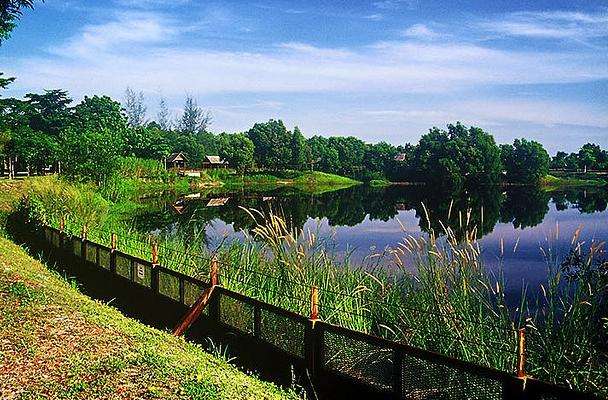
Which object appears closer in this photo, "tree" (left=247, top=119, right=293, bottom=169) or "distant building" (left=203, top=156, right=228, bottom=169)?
"tree" (left=247, top=119, right=293, bottom=169)

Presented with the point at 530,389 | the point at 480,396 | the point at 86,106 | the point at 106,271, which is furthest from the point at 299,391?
the point at 86,106

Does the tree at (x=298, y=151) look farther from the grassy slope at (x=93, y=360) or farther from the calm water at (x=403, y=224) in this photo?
the grassy slope at (x=93, y=360)

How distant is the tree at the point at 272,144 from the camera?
3091 inches

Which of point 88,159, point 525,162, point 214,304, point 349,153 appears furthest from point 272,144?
point 214,304

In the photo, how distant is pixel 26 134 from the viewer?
133 ft

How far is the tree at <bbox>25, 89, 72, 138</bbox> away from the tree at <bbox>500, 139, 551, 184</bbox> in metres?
50.8

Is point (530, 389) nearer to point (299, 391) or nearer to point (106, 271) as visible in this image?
point (299, 391)

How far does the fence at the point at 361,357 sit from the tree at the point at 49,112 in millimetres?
47219

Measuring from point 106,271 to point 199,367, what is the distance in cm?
575

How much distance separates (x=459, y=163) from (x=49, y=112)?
146ft

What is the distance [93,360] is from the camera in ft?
17.8

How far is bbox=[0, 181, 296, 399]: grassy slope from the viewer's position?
4828mm

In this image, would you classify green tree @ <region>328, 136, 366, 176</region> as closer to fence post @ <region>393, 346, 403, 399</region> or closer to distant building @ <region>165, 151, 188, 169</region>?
distant building @ <region>165, 151, 188, 169</region>

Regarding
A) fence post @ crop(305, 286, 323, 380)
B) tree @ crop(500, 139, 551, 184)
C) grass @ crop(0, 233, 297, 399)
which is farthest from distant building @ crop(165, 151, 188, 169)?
fence post @ crop(305, 286, 323, 380)
